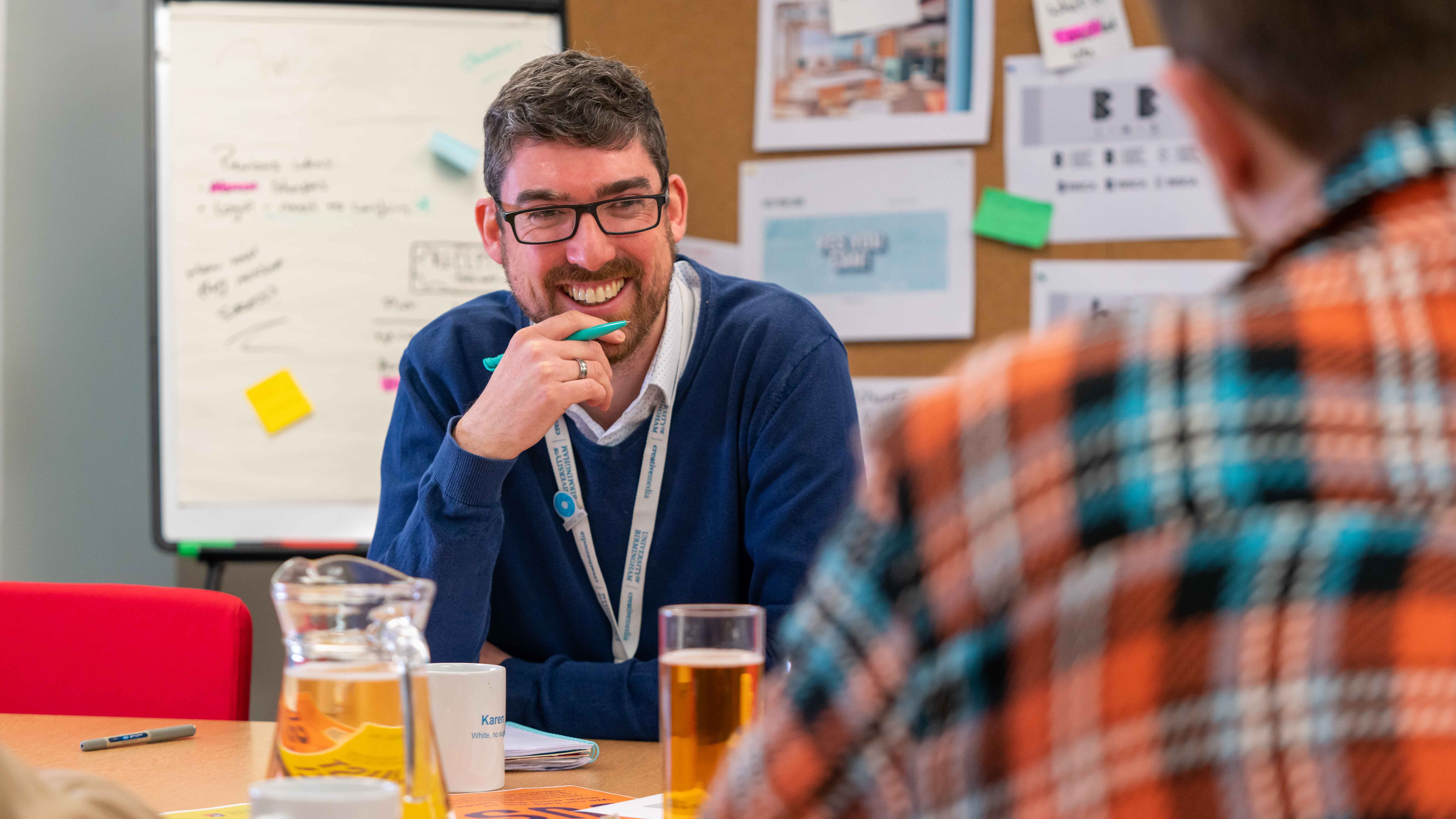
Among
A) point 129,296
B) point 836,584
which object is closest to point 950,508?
point 836,584

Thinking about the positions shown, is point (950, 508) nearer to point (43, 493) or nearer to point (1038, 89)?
point (1038, 89)

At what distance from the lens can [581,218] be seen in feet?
5.56

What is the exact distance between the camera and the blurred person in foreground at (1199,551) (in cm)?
40

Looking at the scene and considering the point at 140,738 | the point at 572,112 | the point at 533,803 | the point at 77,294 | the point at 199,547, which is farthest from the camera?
the point at 77,294

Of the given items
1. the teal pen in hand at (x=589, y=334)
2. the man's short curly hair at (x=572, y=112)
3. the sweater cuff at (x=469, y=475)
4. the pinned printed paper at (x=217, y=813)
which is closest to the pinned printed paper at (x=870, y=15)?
the man's short curly hair at (x=572, y=112)

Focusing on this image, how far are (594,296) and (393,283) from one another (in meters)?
0.94

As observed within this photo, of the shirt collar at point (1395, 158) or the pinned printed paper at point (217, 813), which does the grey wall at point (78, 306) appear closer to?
the pinned printed paper at point (217, 813)

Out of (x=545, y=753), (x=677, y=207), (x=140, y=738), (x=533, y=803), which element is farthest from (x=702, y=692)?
(x=677, y=207)

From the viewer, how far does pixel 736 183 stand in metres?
2.66

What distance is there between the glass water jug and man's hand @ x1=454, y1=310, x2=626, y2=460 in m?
0.84

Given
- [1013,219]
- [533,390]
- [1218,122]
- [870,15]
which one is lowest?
[533,390]

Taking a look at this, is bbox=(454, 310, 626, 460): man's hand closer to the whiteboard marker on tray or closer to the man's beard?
the man's beard

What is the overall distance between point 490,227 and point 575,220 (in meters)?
0.26

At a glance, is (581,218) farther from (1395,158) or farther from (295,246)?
(1395,158)
